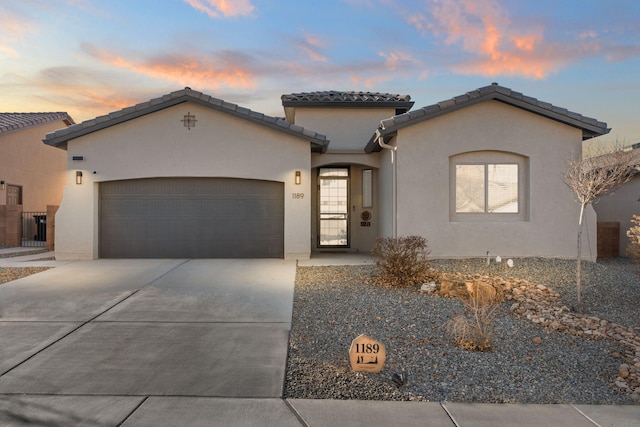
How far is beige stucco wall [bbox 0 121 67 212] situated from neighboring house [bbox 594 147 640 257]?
22.4m

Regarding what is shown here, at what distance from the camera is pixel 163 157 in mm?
11484

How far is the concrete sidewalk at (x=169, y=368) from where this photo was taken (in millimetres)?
3438

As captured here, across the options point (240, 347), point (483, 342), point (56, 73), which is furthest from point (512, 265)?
point (56, 73)

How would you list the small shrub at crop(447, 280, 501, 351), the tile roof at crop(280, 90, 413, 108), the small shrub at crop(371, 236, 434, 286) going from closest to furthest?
the small shrub at crop(447, 280, 501, 351) < the small shrub at crop(371, 236, 434, 286) < the tile roof at crop(280, 90, 413, 108)

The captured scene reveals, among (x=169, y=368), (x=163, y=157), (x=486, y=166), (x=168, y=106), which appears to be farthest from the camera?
(x=163, y=157)

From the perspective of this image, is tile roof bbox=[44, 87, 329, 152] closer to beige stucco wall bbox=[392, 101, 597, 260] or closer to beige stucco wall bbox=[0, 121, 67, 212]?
beige stucco wall bbox=[392, 101, 597, 260]

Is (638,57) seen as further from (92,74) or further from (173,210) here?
(92,74)

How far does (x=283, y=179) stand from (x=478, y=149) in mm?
5271

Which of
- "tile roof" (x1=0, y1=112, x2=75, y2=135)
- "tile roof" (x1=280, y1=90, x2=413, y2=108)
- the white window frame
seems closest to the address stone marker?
the white window frame

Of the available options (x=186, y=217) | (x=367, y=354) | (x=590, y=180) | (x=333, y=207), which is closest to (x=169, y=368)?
(x=367, y=354)

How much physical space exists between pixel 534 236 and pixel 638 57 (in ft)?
21.7

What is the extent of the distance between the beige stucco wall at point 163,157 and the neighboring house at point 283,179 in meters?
0.03

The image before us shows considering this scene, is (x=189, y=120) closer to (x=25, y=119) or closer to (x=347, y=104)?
(x=347, y=104)

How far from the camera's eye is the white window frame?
430 inches
